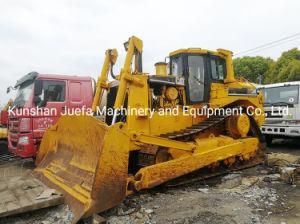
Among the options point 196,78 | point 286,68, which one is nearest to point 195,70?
point 196,78

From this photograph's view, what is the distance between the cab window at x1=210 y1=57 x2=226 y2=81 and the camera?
7406 mm

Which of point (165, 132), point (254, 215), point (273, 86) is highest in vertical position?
point (273, 86)

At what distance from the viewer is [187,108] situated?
6824mm

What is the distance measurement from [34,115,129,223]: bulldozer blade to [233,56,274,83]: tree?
100 feet

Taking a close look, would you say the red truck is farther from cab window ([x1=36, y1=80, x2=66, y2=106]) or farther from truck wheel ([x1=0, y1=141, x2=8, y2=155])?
truck wheel ([x1=0, y1=141, x2=8, y2=155])

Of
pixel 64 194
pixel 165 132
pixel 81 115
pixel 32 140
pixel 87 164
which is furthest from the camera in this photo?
pixel 32 140

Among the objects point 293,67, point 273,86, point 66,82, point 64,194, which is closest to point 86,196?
point 64,194

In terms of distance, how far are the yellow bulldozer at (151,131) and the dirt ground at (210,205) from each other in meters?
0.28

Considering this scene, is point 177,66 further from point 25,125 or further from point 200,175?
point 25,125

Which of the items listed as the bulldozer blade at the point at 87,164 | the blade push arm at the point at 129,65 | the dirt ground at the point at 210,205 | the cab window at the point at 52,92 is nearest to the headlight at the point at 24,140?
the cab window at the point at 52,92

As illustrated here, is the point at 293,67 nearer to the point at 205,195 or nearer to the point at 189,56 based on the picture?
the point at 189,56

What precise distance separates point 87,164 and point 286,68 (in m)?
26.8

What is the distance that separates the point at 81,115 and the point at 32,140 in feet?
10.1

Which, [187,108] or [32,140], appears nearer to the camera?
[187,108]
